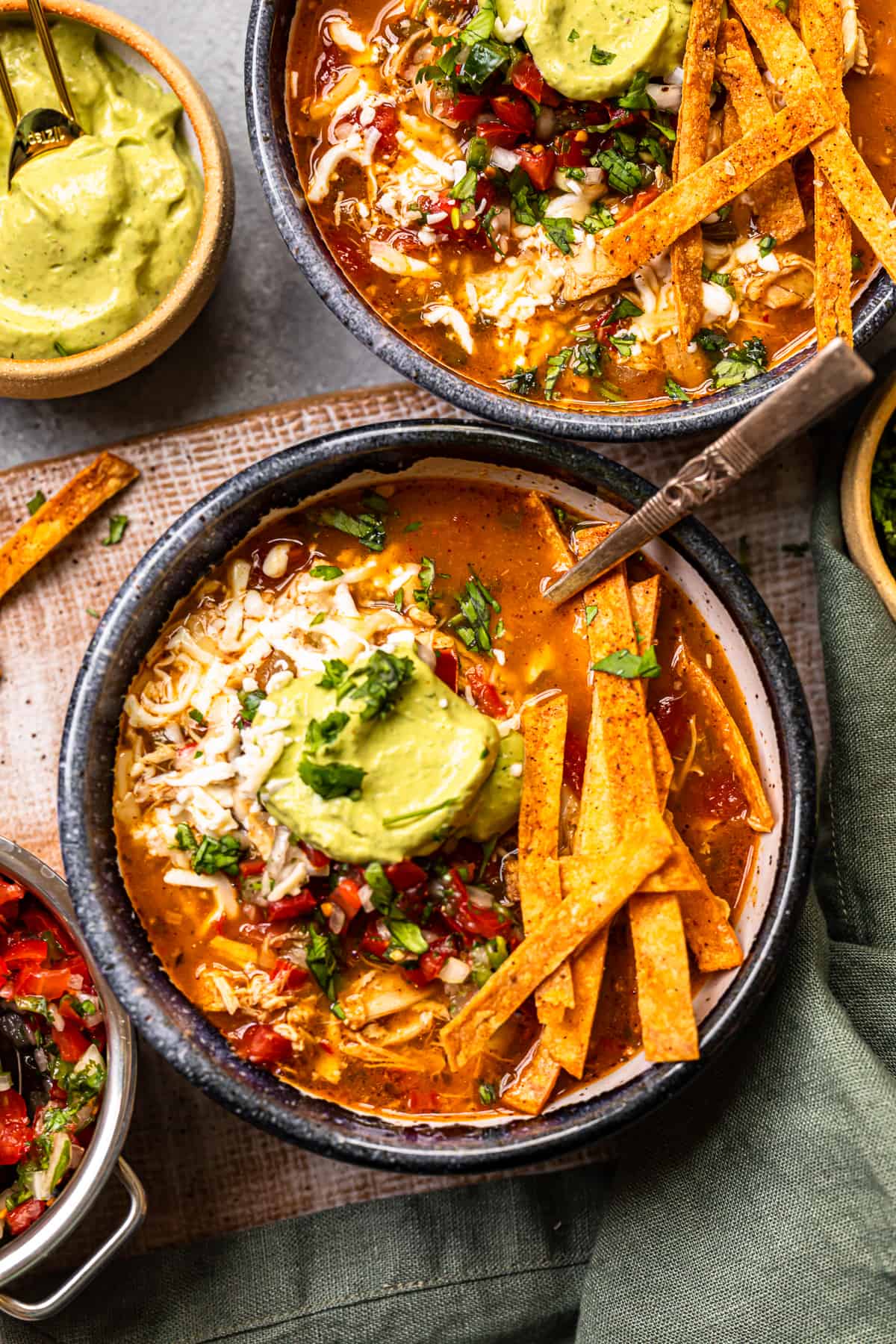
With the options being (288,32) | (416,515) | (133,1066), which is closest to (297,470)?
(416,515)

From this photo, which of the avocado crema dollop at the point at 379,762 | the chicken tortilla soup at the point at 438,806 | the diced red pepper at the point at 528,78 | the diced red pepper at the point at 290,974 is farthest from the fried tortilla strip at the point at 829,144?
the diced red pepper at the point at 290,974

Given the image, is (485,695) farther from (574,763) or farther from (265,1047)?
(265,1047)

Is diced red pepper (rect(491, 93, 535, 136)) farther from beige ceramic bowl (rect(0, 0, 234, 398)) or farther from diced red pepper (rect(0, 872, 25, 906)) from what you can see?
diced red pepper (rect(0, 872, 25, 906))

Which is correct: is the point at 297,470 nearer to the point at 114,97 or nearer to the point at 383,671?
the point at 383,671

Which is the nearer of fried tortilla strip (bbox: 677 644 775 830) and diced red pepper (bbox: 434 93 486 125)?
diced red pepper (bbox: 434 93 486 125)

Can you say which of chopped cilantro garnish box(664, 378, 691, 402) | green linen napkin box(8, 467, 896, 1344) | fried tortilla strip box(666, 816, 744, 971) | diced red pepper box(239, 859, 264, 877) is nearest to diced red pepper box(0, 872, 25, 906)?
diced red pepper box(239, 859, 264, 877)

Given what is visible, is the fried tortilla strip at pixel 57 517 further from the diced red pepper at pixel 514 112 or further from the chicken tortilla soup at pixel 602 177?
the diced red pepper at pixel 514 112

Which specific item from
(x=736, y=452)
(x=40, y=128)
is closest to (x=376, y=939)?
(x=736, y=452)
